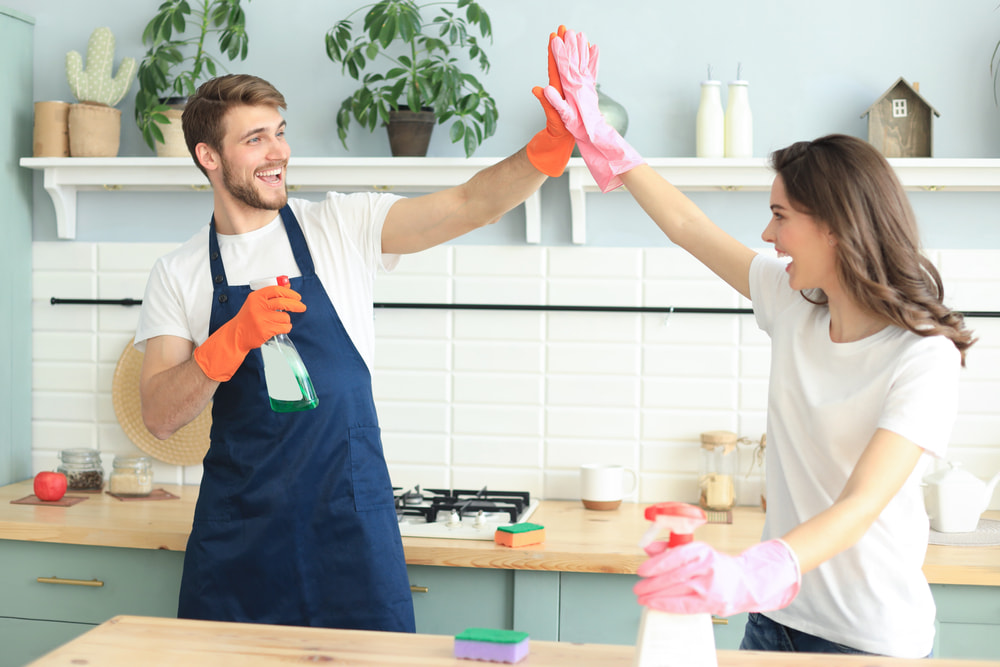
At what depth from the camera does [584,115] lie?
5.45 feet

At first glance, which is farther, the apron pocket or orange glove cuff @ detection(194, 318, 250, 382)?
the apron pocket

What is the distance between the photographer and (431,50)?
249 centimetres

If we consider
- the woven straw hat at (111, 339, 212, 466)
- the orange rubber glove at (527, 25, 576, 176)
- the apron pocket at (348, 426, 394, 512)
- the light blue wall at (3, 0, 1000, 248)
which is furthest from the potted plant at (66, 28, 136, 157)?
the orange rubber glove at (527, 25, 576, 176)

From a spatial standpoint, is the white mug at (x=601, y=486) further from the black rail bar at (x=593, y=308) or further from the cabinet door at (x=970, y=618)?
the cabinet door at (x=970, y=618)

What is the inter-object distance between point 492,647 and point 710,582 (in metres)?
0.33

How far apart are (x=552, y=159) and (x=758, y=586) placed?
937 mm

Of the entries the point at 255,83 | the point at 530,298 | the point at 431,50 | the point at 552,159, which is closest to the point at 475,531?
the point at 530,298

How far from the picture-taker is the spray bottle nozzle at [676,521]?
1.03 m

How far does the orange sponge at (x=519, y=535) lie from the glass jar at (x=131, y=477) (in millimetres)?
1059

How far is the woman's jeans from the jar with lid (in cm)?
96

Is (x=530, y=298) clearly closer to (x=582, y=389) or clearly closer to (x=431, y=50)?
(x=582, y=389)

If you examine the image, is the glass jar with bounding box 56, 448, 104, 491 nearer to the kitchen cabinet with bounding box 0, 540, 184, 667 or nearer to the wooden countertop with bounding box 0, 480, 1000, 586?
the wooden countertop with bounding box 0, 480, 1000, 586

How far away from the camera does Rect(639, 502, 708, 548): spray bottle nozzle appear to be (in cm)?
103

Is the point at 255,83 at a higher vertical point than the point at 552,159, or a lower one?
higher
